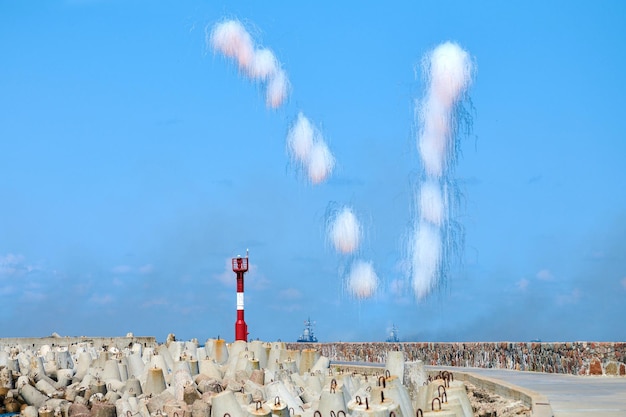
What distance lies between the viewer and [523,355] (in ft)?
76.4

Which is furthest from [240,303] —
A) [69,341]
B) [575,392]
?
[575,392]

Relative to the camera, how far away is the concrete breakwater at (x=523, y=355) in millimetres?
20531

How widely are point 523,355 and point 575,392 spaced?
7.86 m

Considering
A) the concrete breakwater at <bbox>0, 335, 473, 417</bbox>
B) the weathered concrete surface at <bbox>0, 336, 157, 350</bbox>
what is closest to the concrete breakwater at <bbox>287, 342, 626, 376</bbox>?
the concrete breakwater at <bbox>0, 335, 473, 417</bbox>

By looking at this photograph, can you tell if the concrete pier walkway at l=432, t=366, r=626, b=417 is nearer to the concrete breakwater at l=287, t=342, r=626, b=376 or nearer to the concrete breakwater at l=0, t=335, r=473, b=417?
the concrete breakwater at l=287, t=342, r=626, b=376

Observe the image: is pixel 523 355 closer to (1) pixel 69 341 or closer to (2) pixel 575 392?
(2) pixel 575 392

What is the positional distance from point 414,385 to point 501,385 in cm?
172

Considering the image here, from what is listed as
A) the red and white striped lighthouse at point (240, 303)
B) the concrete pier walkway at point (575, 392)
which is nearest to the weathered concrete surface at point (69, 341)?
the red and white striped lighthouse at point (240, 303)

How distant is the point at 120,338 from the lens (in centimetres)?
3859

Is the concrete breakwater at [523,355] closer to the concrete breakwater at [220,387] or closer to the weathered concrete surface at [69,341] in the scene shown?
the concrete breakwater at [220,387]

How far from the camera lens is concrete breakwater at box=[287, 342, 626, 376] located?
20.5 m

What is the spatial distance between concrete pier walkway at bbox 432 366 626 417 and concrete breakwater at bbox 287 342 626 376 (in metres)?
0.61

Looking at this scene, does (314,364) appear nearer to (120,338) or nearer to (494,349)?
(494,349)

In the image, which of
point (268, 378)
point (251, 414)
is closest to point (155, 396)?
point (268, 378)
